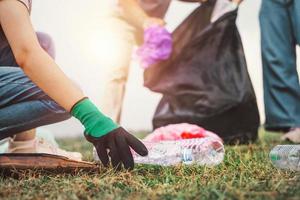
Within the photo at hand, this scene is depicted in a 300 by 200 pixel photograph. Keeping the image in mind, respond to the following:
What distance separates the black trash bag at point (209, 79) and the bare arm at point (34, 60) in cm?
128

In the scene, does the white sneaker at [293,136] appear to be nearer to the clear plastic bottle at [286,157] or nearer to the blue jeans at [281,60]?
the blue jeans at [281,60]

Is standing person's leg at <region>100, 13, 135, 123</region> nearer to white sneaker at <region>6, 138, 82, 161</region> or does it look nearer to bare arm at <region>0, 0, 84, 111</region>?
white sneaker at <region>6, 138, 82, 161</region>

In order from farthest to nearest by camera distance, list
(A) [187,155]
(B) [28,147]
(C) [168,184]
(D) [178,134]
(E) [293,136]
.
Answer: (E) [293,136], (D) [178,134], (B) [28,147], (A) [187,155], (C) [168,184]

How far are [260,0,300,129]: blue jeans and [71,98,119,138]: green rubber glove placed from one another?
160 centimetres

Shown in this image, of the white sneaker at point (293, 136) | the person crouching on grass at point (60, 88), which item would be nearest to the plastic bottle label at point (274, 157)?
the person crouching on grass at point (60, 88)

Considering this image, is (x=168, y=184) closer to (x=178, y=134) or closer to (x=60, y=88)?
(x=60, y=88)

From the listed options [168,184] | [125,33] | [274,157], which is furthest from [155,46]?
[168,184]

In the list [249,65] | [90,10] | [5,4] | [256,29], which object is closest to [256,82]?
[249,65]

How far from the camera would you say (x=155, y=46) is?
258cm

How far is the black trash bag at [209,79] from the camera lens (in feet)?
8.45

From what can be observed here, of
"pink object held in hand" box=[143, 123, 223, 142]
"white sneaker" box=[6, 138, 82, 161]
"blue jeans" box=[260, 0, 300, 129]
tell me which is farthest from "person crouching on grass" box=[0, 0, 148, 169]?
"blue jeans" box=[260, 0, 300, 129]

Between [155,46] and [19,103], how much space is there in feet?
3.38

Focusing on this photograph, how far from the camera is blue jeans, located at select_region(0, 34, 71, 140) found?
165cm

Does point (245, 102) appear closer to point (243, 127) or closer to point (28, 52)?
point (243, 127)
